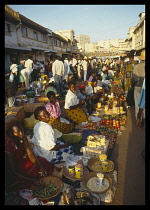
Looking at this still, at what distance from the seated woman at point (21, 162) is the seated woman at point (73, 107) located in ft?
9.18

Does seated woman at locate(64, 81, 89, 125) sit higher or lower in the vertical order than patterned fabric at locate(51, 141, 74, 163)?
higher

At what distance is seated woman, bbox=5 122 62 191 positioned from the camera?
2557 millimetres

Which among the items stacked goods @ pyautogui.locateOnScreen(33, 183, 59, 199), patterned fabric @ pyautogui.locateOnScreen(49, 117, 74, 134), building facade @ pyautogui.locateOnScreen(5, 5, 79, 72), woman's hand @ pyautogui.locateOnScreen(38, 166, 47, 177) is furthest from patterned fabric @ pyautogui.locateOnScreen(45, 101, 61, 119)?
building facade @ pyautogui.locateOnScreen(5, 5, 79, 72)

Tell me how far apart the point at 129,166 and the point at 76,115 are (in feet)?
8.57

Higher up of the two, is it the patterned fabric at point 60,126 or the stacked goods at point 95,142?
the patterned fabric at point 60,126

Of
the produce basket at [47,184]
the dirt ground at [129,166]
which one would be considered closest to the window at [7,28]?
the dirt ground at [129,166]

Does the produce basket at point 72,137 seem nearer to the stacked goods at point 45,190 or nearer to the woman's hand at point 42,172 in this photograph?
the woman's hand at point 42,172

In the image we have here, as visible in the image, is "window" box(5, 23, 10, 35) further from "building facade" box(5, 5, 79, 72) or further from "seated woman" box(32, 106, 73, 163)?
"seated woman" box(32, 106, 73, 163)

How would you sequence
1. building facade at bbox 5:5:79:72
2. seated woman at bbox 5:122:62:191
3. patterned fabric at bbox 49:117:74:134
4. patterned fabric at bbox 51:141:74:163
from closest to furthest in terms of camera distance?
seated woman at bbox 5:122:62:191, patterned fabric at bbox 51:141:74:163, patterned fabric at bbox 49:117:74:134, building facade at bbox 5:5:79:72

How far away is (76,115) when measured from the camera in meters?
5.61

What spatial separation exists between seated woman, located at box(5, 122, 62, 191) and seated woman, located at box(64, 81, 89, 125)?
9.18 ft

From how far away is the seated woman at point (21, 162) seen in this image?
101 inches
